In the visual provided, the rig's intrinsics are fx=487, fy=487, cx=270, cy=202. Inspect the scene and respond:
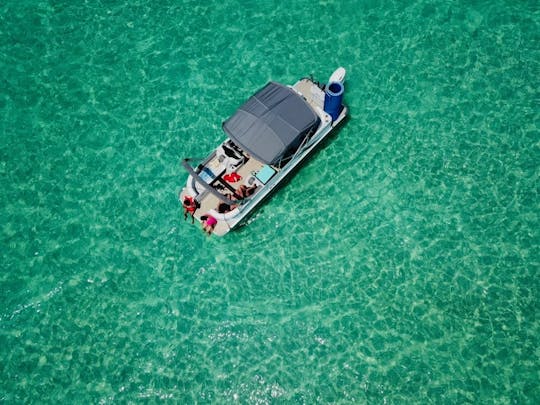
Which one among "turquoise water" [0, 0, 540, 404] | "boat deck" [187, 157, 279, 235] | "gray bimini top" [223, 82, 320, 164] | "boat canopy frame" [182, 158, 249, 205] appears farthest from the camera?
"boat deck" [187, 157, 279, 235]

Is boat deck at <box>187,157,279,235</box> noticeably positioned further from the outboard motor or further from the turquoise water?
the outboard motor

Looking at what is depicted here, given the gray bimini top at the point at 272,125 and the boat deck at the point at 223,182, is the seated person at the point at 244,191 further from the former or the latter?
the gray bimini top at the point at 272,125

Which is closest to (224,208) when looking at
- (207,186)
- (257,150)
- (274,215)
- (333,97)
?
(207,186)

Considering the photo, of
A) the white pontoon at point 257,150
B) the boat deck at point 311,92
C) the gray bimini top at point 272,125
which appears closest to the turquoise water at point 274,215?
the white pontoon at point 257,150

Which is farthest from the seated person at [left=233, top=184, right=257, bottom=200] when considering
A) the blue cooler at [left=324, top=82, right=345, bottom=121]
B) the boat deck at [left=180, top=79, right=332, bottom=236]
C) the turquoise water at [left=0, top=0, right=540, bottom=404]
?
the blue cooler at [left=324, top=82, right=345, bottom=121]

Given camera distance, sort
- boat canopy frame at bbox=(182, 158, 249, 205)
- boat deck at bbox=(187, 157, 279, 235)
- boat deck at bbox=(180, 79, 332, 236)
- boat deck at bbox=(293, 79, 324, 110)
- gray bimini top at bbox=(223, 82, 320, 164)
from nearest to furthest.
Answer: boat canopy frame at bbox=(182, 158, 249, 205)
gray bimini top at bbox=(223, 82, 320, 164)
boat deck at bbox=(180, 79, 332, 236)
boat deck at bbox=(187, 157, 279, 235)
boat deck at bbox=(293, 79, 324, 110)

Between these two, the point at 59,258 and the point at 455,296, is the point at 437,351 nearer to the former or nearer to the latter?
the point at 455,296
